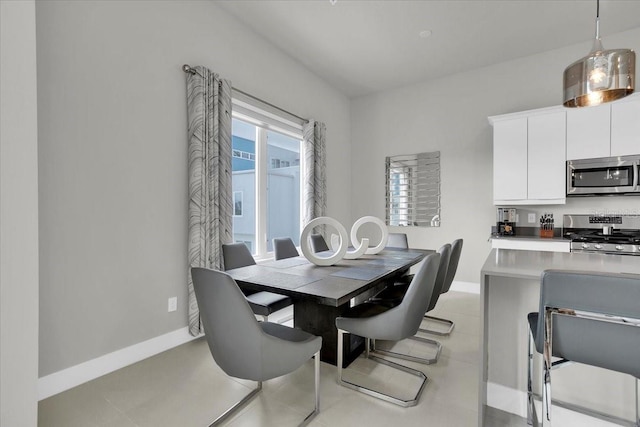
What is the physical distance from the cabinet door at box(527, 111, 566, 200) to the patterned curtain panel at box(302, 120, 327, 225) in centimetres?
254

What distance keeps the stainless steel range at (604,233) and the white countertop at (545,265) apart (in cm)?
167

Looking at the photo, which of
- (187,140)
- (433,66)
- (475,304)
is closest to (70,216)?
(187,140)

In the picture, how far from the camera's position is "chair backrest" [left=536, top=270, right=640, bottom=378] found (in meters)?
1.01

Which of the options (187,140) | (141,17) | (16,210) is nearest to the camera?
(16,210)

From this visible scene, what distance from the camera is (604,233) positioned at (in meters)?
3.38

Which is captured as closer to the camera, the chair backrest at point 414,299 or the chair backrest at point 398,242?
the chair backrest at point 414,299

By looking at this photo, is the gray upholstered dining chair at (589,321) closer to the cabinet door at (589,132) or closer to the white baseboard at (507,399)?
the white baseboard at (507,399)

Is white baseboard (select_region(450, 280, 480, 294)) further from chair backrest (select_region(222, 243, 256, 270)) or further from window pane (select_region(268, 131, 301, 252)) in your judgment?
chair backrest (select_region(222, 243, 256, 270))

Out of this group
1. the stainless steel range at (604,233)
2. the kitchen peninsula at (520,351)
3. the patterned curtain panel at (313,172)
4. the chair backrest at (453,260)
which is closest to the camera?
the kitchen peninsula at (520,351)

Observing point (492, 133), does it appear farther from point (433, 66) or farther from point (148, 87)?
point (148, 87)

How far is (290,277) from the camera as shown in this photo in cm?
185

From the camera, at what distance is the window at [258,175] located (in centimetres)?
344

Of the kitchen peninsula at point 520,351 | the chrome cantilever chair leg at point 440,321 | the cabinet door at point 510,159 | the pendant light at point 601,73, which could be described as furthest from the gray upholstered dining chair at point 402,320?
the cabinet door at point 510,159

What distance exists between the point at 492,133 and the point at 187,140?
3.77 metres
